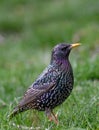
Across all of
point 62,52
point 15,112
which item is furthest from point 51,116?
point 62,52

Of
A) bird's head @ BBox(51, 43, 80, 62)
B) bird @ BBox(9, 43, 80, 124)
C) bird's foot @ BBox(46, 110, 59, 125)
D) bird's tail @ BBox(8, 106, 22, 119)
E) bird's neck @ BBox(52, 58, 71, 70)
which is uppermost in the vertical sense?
bird's head @ BBox(51, 43, 80, 62)

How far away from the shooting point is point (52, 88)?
7.98 m

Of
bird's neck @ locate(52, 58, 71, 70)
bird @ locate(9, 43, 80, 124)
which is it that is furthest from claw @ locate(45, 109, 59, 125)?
bird's neck @ locate(52, 58, 71, 70)

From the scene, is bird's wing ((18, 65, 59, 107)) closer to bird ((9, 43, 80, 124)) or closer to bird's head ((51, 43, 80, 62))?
bird ((9, 43, 80, 124))

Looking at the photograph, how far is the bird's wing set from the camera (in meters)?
7.99

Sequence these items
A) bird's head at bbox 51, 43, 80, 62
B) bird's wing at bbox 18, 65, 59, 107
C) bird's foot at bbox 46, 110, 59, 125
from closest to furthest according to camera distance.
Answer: bird's foot at bbox 46, 110, 59, 125 < bird's wing at bbox 18, 65, 59, 107 < bird's head at bbox 51, 43, 80, 62

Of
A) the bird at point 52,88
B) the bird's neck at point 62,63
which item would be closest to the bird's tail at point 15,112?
the bird at point 52,88

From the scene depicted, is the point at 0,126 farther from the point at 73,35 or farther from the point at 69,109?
the point at 73,35

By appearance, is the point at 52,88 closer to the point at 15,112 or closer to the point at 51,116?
the point at 51,116

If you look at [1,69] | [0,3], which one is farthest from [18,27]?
[1,69]

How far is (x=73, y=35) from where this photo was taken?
1594cm

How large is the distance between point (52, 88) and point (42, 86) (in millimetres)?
159

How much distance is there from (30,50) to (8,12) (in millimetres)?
4347

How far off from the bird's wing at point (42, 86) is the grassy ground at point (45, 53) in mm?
207
